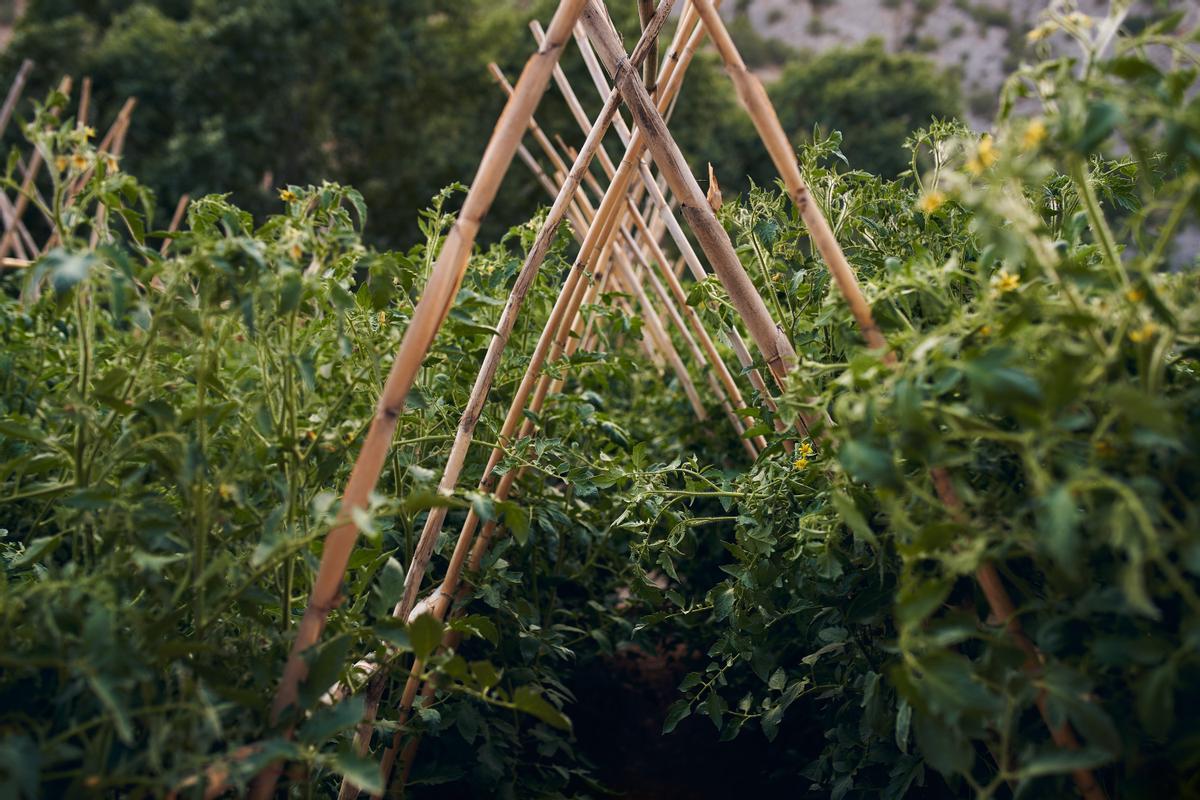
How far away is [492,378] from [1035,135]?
83 centimetres

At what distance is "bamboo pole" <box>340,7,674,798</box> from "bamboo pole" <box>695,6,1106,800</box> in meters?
0.32

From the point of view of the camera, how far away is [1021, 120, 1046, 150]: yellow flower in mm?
783

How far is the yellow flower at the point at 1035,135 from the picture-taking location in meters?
0.78

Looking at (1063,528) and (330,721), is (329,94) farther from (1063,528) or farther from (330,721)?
(1063,528)

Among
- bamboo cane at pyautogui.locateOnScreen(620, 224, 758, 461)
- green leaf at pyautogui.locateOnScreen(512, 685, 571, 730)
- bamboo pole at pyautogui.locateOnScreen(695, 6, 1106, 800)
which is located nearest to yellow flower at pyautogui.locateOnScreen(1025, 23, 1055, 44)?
bamboo pole at pyautogui.locateOnScreen(695, 6, 1106, 800)

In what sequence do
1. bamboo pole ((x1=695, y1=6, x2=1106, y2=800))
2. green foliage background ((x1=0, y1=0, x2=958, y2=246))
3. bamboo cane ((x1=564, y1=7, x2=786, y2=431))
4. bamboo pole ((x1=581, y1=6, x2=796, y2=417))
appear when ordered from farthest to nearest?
1. green foliage background ((x1=0, y1=0, x2=958, y2=246))
2. bamboo cane ((x1=564, y1=7, x2=786, y2=431))
3. bamboo pole ((x1=581, y1=6, x2=796, y2=417))
4. bamboo pole ((x1=695, y1=6, x2=1106, y2=800))

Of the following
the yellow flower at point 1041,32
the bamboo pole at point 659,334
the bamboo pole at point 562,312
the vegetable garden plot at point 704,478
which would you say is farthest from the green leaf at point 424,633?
the bamboo pole at point 659,334

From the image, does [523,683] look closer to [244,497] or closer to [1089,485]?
[244,497]

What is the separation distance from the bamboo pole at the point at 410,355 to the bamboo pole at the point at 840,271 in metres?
0.20

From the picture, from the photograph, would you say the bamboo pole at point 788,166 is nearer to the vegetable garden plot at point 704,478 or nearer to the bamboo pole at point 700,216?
the vegetable garden plot at point 704,478

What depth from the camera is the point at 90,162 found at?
103cm

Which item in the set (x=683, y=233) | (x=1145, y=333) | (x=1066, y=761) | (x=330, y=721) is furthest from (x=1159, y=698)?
(x=683, y=233)

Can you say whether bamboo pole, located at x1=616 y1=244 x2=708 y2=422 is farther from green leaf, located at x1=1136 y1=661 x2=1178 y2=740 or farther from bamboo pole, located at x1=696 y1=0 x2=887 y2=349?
green leaf, located at x1=1136 y1=661 x2=1178 y2=740

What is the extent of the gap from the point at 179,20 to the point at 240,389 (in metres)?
15.6
